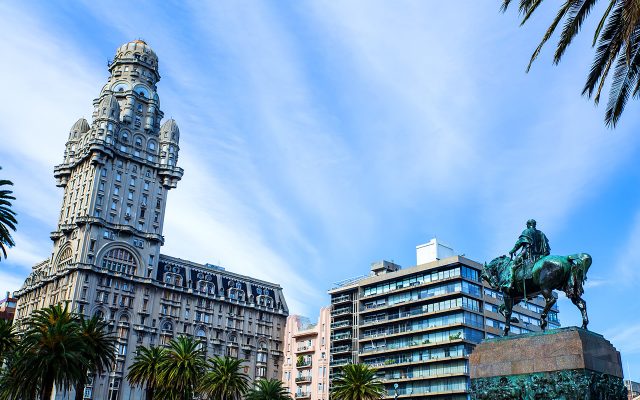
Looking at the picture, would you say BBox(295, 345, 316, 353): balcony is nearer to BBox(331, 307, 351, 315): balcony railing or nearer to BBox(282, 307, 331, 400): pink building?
BBox(282, 307, 331, 400): pink building

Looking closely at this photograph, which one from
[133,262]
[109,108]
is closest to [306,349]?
[133,262]

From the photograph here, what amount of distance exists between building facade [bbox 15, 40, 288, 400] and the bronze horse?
272ft

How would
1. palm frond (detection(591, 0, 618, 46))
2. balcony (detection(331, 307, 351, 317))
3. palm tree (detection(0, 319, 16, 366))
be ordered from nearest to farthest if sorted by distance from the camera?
palm frond (detection(591, 0, 618, 46)), palm tree (detection(0, 319, 16, 366)), balcony (detection(331, 307, 351, 317))

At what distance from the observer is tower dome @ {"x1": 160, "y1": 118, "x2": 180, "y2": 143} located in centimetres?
12109

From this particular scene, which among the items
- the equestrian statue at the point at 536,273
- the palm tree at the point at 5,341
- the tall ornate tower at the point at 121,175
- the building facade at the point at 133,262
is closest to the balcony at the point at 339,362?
the building facade at the point at 133,262

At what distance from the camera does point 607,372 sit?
87.3ft

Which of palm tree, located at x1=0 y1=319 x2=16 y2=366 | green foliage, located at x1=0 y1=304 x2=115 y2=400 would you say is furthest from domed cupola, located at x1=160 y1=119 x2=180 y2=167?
green foliage, located at x1=0 y1=304 x2=115 y2=400

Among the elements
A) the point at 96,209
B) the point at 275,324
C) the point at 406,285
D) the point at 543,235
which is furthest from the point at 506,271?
the point at 275,324

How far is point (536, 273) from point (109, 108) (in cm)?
9922

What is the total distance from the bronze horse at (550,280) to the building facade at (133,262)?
83.0 metres

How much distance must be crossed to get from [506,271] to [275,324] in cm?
9871

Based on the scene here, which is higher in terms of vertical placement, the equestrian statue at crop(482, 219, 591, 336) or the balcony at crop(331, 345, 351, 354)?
the balcony at crop(331, 345, 351, 354)

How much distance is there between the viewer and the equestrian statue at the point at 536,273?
2766cm

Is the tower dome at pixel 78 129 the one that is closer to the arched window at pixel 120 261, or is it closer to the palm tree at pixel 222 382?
the arched window at pixel 120 261
